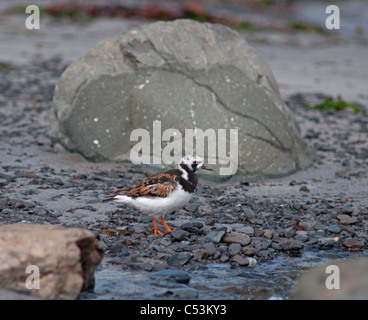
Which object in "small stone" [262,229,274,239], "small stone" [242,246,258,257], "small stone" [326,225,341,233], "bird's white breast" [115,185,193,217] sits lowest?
"small stone" [242,246,258,257]

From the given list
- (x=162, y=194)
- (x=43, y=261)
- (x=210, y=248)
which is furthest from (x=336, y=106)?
(x=43, y=261)

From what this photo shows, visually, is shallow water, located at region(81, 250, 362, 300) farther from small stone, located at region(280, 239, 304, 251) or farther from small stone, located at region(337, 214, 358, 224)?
small stone, located at region(337, 214, 358, 224)

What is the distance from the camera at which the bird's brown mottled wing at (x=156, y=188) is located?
687 centimetres

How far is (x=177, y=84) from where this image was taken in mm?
9391

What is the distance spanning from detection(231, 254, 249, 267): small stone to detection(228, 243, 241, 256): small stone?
7cm

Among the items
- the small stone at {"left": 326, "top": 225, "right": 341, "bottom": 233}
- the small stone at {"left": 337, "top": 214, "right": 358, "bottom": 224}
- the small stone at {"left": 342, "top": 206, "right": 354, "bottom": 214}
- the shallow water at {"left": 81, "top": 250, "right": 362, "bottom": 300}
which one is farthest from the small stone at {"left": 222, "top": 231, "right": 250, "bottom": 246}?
the small stone at {"left": 342, "top": 206, "right": 354, "bottom": 214}

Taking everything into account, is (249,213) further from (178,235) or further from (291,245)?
(178,235)

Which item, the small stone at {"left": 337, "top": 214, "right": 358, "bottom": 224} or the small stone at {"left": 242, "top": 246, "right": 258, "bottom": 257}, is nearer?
the small stone at {"left": 242, "top": 246, "right": 258, "bottom": 257}

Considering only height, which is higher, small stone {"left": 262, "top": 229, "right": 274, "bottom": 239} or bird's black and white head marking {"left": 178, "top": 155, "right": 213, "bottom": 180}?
bird's black and white head marking {"left": 178, "top": 155, "right": 213, "bottom": 180}

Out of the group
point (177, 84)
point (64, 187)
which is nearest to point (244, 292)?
point (64, 187)

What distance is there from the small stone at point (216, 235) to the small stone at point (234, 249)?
0.63 ft

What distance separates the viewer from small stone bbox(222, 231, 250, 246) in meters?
6.66

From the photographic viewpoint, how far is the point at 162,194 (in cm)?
686

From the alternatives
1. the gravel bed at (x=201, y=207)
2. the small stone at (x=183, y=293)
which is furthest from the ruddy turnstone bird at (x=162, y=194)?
the small stone at (x=183, y=293)
